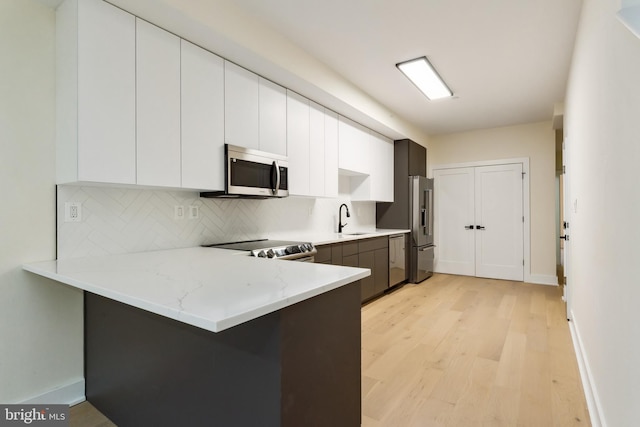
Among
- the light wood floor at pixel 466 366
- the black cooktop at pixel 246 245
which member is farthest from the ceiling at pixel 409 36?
the light wood floor at pixel 466 366

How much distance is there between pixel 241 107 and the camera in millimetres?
2713

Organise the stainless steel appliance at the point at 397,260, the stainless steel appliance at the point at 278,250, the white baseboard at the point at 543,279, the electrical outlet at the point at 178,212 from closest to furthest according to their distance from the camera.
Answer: the stainless steel appliance at the point at 278,250 < the electrical outlet at the point at 178,212 < the stainless steel appliance at the point at 397,260 < the white baseboard at the point at 543,279

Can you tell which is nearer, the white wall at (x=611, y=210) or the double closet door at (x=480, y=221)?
the white wall at (x=611, y=210)

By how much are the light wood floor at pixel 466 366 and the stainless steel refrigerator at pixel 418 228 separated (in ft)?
3.32

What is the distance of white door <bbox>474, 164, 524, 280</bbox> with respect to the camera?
550 centimetres

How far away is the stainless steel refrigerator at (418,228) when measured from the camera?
5254mm

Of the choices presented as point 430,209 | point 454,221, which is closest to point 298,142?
point 430,209

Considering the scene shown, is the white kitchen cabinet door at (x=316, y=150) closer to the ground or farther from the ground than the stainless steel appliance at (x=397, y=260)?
farther from the ground

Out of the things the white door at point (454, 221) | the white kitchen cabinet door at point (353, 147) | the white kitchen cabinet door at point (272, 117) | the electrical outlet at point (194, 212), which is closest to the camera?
the electrical outlet at point (194, 212)

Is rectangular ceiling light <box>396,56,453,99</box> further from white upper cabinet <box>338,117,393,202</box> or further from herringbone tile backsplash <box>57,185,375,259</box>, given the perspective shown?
herringbone tile backsplash <box>57,185,375,259</box>

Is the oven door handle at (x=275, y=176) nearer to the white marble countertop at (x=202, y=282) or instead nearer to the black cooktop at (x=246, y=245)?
the black cooktop at (x=246, y=245)

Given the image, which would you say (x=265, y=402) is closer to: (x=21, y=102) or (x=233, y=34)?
(x=21, y=102)

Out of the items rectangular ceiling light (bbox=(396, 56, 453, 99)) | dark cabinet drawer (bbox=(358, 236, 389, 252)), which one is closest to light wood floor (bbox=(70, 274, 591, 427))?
dark cabinet drawer (bbox=(358, 236, 389, 252))

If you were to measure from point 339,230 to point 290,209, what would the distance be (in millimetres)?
995
